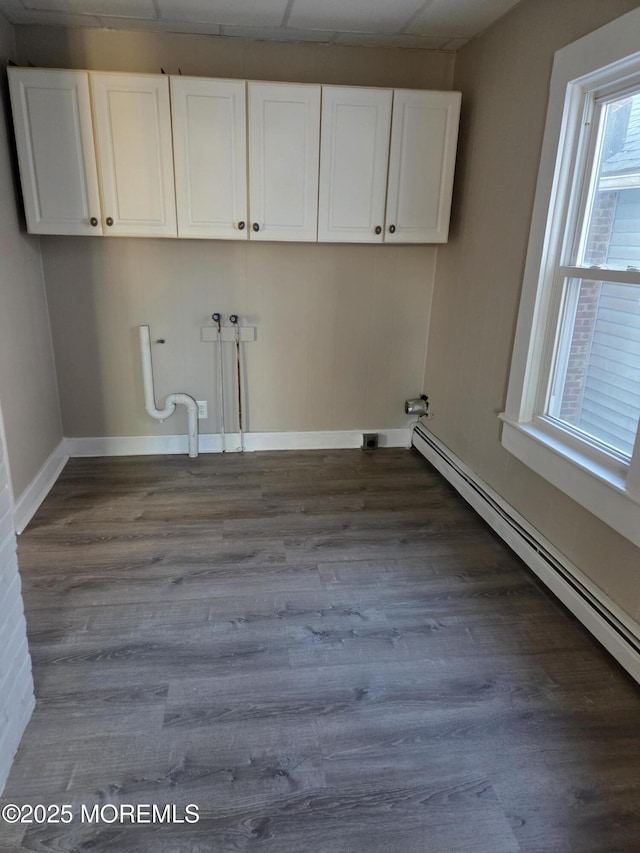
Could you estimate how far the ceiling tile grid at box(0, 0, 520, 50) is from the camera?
2578 mm

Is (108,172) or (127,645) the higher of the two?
(108,172)

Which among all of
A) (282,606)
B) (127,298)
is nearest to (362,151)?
(127,298)

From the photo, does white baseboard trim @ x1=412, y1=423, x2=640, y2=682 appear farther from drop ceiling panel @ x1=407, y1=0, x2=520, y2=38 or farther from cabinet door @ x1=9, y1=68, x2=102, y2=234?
cabinet door @ x1=9, y1=68, x2=102, y2=234

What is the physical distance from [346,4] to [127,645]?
9.48 ft

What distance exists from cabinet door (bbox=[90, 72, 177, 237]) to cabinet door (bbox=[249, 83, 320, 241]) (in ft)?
1.44

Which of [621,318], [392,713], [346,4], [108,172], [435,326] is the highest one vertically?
[346,4]

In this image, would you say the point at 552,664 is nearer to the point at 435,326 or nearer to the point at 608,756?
the point at 608,756

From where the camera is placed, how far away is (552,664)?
1.94m

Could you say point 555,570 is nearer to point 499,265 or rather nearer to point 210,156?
point 499,265

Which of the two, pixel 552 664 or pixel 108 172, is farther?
pixel 108 172

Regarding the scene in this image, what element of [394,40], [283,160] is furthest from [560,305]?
[394,40]

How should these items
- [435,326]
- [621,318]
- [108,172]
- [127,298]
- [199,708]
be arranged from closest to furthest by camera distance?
1. [199,708]
2. [621,318]
3. [108,172]
4. [127,298]
5. [435,326]

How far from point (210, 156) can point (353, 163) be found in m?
0.76

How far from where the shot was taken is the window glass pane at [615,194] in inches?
77.9
